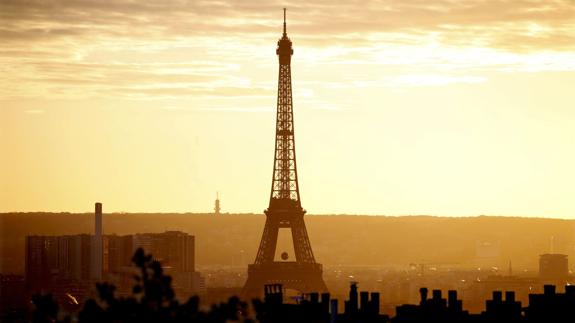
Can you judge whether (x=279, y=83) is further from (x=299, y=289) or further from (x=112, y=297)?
(x=112, y=297)

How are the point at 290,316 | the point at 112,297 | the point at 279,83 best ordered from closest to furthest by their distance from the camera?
1. the point at 112,297
2. the point at 290,316
3. the point at 279,83

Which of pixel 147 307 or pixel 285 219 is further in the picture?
pixel 285 219

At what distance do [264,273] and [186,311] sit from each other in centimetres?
15551

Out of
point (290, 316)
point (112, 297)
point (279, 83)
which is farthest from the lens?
point (279, 83)

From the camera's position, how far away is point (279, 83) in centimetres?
18900

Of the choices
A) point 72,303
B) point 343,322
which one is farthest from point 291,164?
point 343,322

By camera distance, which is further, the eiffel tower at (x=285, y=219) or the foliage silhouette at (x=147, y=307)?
the eiffel tower at (x=285, y=219)

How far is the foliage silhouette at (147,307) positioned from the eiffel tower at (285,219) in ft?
501

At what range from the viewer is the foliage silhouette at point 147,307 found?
35656 millimetres

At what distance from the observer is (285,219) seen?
190 meters

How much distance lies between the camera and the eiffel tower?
189125 millimetres

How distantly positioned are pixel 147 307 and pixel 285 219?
154 m

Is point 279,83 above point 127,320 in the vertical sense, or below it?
above

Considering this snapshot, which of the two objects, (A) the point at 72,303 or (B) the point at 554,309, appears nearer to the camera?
(B) the point at 554,309
